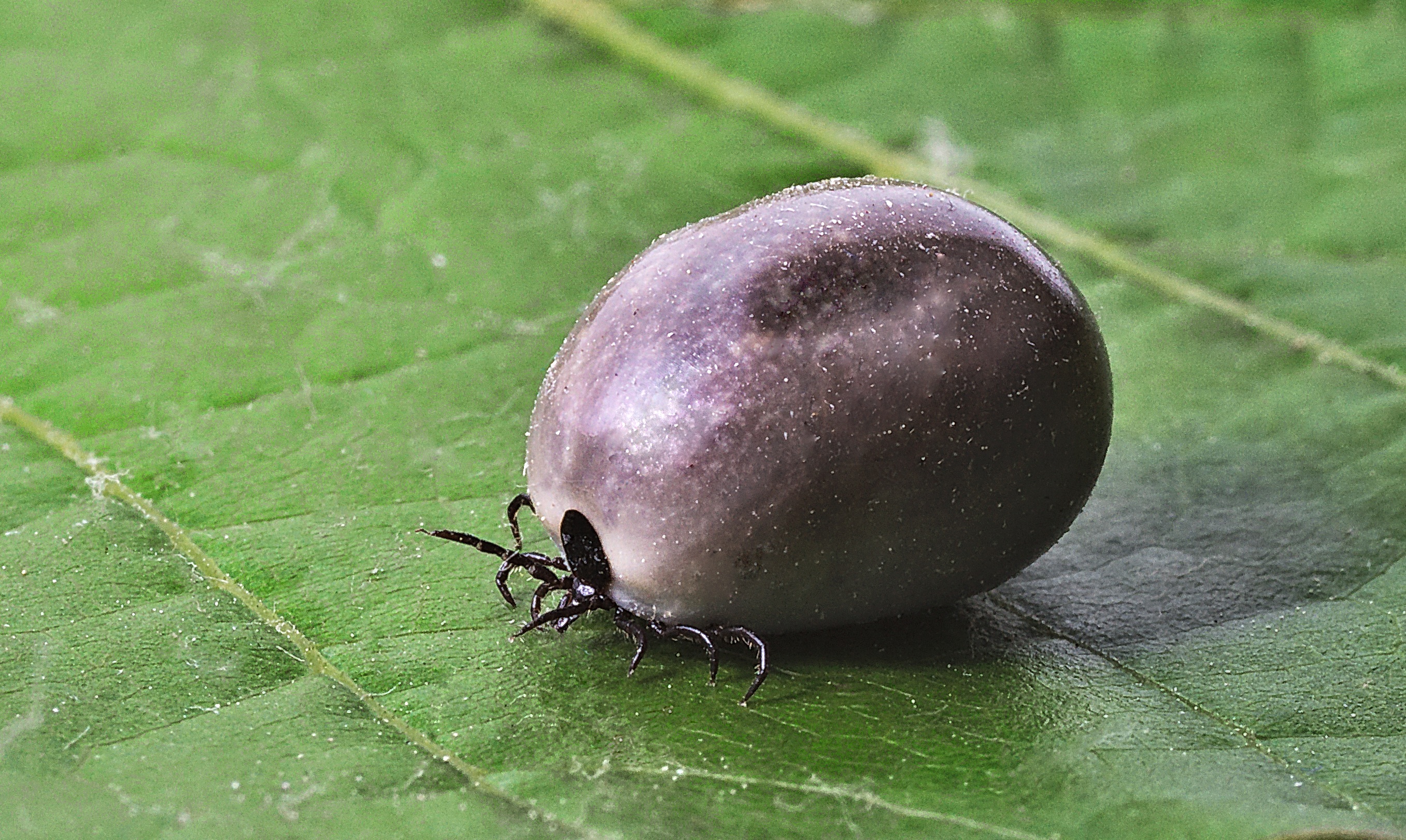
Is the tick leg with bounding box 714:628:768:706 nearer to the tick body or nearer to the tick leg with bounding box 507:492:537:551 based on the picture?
the tick body

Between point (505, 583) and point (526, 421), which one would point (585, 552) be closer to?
point (505, 583)

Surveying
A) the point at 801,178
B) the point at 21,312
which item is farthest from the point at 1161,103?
the point at 21,312

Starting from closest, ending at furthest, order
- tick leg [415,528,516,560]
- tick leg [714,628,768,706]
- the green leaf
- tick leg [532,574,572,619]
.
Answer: the green leaf, tick leg [714,628,768,706], tick leg [532,574,572,619], tick leg [415,528,516,560]

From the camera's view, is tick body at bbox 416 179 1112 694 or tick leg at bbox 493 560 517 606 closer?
tick body at bbox 416 179 1112 694

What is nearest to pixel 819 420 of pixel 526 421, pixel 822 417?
pixel 822 417

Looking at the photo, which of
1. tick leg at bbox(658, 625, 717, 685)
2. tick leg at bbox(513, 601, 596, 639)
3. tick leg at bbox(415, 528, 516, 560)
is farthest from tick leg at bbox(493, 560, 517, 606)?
tick leg at bbox(658, 625, 717, 685)
